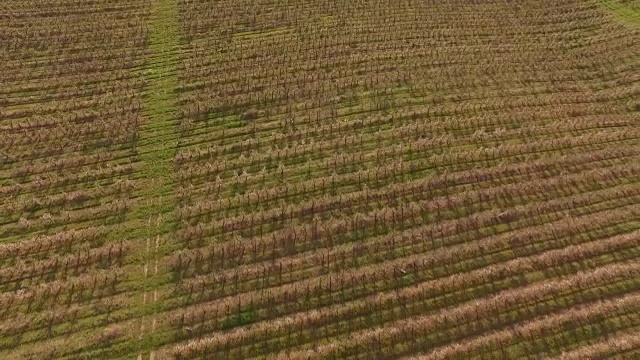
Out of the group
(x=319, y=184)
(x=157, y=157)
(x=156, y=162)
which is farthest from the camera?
(x=157, y=157)

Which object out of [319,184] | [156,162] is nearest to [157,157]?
[156,162]

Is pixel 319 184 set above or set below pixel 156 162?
below

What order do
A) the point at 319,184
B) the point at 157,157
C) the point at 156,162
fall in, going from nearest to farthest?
the point at 319,184
the point at 156,162
the point at 157,157

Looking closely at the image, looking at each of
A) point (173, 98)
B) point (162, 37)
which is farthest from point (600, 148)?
point (162, 37)

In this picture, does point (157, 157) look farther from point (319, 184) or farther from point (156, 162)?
point (319, 184)

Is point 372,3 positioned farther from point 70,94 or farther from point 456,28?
point 70,94

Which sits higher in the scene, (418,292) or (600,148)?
(600,148)

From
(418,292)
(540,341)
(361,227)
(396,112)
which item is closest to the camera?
(540,341)

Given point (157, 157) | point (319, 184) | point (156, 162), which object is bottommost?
point (319, 184)

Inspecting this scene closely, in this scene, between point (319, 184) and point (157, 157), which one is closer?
point (319, 184)
